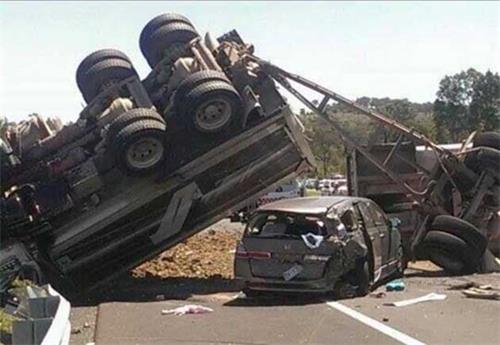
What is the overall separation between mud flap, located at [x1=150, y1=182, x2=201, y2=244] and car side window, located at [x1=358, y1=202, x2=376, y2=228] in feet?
8.06

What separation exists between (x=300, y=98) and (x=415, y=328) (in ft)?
18.8

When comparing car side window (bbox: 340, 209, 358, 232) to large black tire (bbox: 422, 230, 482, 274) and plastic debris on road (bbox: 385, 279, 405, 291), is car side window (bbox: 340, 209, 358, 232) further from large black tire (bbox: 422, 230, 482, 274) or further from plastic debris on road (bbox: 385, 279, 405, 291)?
large black tire (bbox: 422, 230, 482, 274)

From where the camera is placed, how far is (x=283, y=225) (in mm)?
12141

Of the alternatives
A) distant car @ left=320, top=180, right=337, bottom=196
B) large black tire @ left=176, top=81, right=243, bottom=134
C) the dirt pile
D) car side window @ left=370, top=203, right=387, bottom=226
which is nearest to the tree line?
distant car @ left=320, top=180, right=337, bottom=196

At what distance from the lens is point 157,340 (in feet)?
30.0

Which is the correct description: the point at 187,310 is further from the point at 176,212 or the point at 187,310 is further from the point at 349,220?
the point at 349,220

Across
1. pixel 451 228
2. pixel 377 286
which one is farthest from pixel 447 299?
pixel 451 228

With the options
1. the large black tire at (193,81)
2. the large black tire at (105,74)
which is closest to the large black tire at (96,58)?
the large black tire at (105,74)

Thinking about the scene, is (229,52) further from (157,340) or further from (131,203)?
(157,340)

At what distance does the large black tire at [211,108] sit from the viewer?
40.7ft

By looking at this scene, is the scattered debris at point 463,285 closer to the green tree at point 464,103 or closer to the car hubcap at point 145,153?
the car hubcap at point 145,153

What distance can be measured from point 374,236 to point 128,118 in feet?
12.9

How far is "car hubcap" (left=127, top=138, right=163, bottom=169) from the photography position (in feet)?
40.5

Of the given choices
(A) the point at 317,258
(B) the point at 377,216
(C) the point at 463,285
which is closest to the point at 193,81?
(A) the point at 317,258
